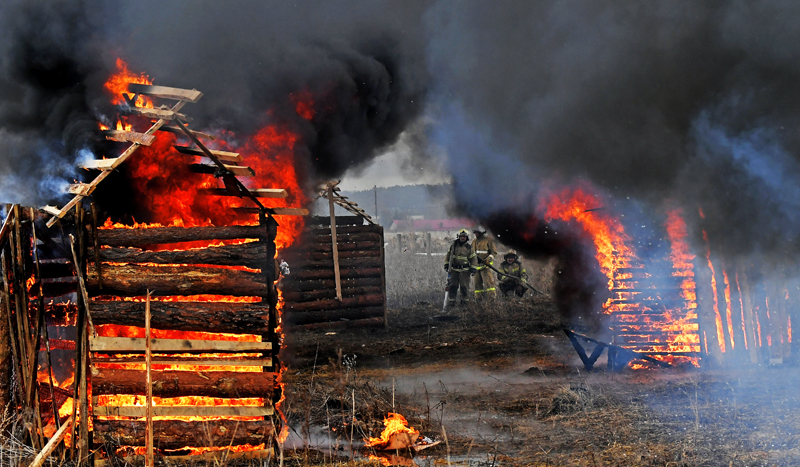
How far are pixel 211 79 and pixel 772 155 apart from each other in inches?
361

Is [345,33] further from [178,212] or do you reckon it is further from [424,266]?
[424,266]

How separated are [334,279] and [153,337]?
341 inches

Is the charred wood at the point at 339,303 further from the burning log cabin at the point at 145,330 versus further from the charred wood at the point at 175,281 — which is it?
the charred wood at the point at 175,281

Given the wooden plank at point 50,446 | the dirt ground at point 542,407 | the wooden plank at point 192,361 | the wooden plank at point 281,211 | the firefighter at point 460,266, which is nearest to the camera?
the wooden plank at point 50,446

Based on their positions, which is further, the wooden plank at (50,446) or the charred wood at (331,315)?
the charred wood at (331,315)

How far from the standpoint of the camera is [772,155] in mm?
9367

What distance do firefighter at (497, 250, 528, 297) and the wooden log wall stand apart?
4.89 meters

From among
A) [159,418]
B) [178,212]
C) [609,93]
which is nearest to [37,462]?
[159,418]

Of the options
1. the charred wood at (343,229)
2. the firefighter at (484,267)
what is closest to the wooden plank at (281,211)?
the charred wood at (343,229)

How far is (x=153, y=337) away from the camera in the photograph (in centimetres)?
521

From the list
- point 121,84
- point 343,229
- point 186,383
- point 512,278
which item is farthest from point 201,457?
point 512,278

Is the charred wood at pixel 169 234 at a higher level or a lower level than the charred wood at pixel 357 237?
lower

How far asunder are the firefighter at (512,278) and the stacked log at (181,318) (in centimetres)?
1282

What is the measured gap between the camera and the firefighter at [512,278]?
680 inches
